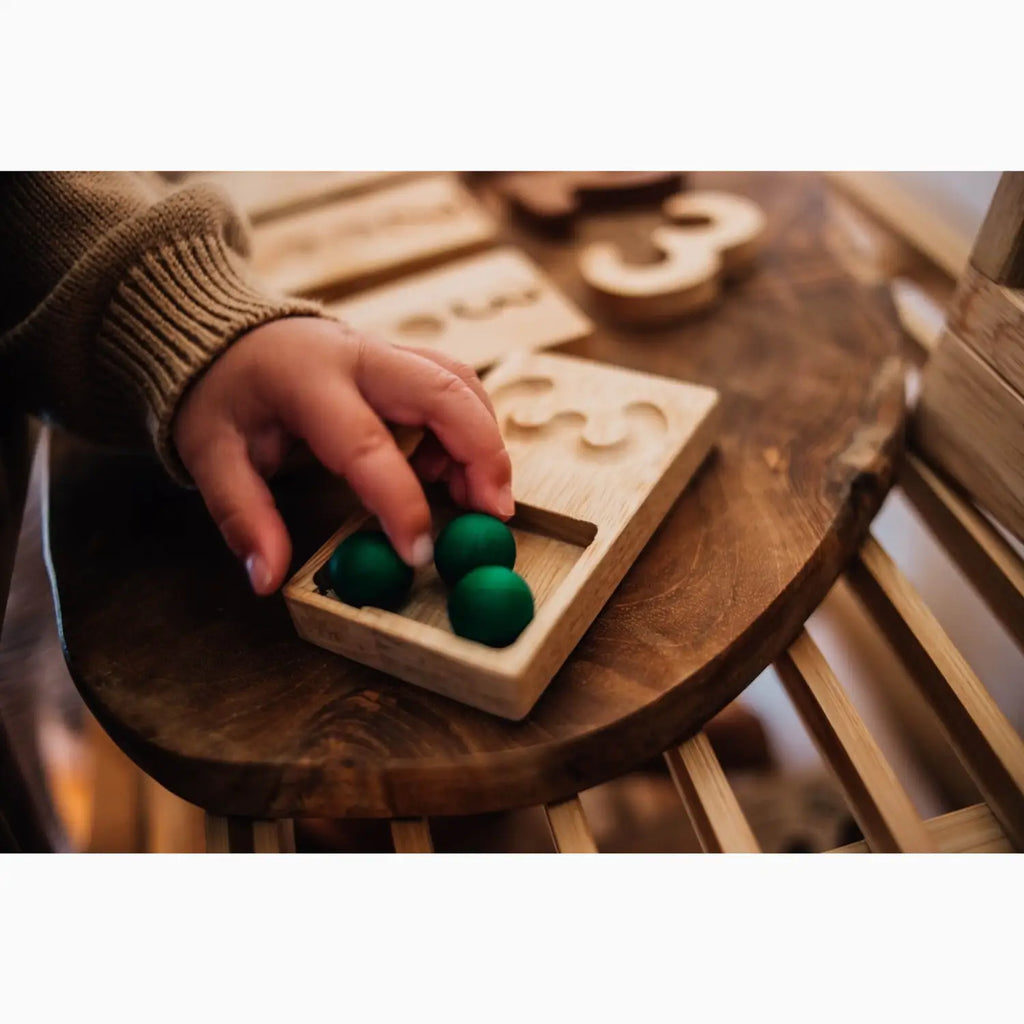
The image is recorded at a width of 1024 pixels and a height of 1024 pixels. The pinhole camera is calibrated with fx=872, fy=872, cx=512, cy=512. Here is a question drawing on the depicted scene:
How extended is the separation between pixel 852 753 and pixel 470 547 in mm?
290

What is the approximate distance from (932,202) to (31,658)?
1.14 metres

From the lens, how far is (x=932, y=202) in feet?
3.66

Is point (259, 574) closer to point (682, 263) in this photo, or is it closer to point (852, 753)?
point (852, 753)

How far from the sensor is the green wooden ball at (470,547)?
0.57m

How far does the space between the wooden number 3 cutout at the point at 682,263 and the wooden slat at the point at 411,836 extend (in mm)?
561

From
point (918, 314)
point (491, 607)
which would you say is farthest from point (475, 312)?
point (918, 314)

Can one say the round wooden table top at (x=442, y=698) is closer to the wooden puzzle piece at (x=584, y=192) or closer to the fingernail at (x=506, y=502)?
the fingernail at (x=506, y=502)

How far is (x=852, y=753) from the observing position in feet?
1.91

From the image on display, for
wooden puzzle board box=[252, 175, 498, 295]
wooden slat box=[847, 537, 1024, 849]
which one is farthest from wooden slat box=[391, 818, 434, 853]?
wooden puzzle board box=[252, 175, 498, 295]

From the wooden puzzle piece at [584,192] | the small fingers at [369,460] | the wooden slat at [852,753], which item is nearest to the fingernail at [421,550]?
the small fingers at [369,460]

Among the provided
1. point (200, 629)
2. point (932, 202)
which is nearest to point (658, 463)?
point (200, 629)

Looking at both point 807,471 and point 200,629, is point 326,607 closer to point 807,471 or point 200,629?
point 200,629

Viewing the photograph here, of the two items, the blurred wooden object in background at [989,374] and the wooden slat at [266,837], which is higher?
the blurred wooden object in background at [989,374]

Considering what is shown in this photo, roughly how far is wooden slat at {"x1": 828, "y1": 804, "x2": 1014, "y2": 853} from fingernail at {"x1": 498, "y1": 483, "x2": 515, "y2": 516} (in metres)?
0.31
